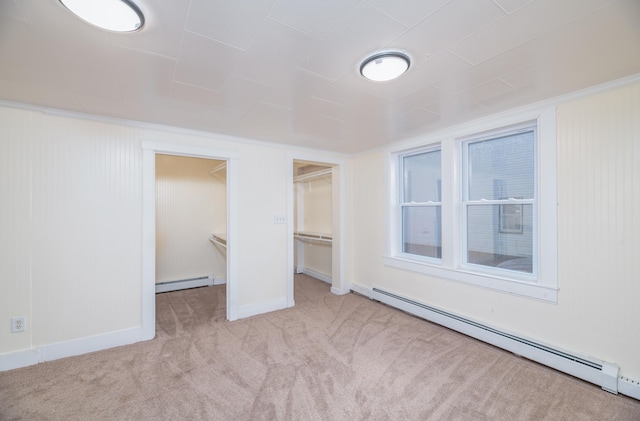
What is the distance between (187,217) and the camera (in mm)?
4625

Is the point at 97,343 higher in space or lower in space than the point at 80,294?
lower

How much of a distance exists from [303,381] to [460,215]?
2.43 m

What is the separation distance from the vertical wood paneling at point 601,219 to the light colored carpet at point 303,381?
50cm

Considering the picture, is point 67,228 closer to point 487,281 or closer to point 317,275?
point 317,275

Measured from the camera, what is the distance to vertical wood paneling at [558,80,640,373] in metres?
1.94

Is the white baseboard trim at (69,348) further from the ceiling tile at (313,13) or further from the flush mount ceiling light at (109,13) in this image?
the ceiling tile at (313,13)

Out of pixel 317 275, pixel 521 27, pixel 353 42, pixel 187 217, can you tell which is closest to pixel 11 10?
pixel 353 42

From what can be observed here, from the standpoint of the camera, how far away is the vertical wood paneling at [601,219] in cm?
194

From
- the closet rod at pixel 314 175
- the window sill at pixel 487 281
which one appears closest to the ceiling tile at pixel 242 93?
A: the closet rod at pixel 314 175

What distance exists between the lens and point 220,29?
1.36 m

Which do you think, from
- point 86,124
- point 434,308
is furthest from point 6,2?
point 434,308

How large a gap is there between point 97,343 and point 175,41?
9.43 ft

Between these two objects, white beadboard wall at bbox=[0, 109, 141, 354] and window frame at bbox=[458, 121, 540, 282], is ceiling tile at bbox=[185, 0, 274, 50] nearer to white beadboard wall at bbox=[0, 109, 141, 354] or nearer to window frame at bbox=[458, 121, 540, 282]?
white beadboard wall at bbox=[0, 109, 141, 354]

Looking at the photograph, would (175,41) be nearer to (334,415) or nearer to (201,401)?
(201,401)
